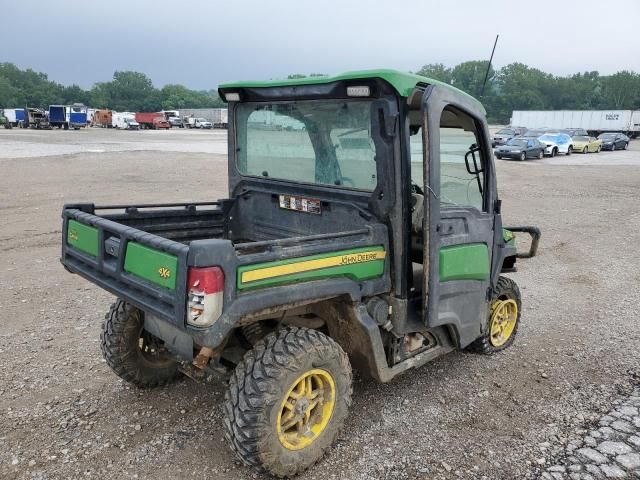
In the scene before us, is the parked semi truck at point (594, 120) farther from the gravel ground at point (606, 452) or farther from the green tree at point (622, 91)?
the green tree at point (622, 91)

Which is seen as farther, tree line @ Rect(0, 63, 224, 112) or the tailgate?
tree line @ Rect(0, 63, 224, 112)

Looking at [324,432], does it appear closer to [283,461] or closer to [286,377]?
[283,461]

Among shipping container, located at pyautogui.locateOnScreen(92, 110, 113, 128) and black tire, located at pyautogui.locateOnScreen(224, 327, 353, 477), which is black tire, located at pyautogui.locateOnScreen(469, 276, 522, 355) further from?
shipping container, located at pyautogui.locateOnScreen(92, 110, 113, 128)

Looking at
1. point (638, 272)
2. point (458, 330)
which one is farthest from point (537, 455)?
point (638, 272)

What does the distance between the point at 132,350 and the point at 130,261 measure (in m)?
1.21

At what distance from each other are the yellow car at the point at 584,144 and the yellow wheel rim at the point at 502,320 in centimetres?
3229

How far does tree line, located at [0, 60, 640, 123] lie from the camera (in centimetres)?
9425

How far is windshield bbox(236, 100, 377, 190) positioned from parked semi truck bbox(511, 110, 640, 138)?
54303 millimetres

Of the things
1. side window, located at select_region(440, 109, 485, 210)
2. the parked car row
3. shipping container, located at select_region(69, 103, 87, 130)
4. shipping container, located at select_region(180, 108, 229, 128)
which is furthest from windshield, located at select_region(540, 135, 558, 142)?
shipping container, located at select_region(180, 108, 229, 128)

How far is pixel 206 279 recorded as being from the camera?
2619 millimetres

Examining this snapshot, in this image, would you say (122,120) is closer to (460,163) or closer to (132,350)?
(132,350)

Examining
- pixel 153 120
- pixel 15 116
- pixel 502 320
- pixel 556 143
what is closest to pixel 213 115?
pixel 153 120

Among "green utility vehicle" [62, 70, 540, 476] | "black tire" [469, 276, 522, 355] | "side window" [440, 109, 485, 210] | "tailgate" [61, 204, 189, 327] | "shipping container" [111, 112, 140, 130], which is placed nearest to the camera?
"tailgate" [61, 204, 189, 327]

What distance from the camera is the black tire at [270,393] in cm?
296
